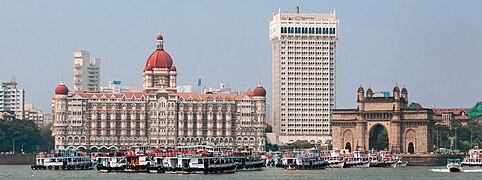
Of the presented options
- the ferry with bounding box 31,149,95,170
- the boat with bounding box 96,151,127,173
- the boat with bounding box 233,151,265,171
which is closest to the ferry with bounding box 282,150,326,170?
the boat with bounding box 233,151,265,171

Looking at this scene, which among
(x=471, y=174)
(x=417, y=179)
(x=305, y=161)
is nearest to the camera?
(x=417, y=179)

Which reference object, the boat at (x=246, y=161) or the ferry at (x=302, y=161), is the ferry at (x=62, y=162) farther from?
the ferry at (x=302, y=161)

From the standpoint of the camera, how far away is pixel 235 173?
171m

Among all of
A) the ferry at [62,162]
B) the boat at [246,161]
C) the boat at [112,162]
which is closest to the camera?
the boat at [112,162]

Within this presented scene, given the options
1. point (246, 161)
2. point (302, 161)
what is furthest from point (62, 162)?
point (302, 161)

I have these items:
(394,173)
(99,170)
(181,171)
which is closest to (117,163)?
(99,170)

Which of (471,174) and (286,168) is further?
(286,168)

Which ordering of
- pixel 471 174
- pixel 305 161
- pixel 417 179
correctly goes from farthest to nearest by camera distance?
pixel 305 161 → pixel 471 174 → pixel 417 179

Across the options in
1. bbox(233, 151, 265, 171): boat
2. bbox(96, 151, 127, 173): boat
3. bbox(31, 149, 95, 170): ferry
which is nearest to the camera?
bbox(96, 151, 127, 173): boat

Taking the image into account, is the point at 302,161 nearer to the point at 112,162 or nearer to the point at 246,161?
the point at 246,161

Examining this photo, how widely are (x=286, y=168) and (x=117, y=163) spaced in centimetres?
2497

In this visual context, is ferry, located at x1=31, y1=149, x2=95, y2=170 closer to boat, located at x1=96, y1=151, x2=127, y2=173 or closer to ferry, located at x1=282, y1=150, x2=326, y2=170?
boat, located at x1=96, y1=151, x2=127, y2=173

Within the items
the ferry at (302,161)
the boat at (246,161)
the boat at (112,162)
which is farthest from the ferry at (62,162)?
the ferry at (302,161)

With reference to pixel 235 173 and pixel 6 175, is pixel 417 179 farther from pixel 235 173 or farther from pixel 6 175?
pixel 6 175
